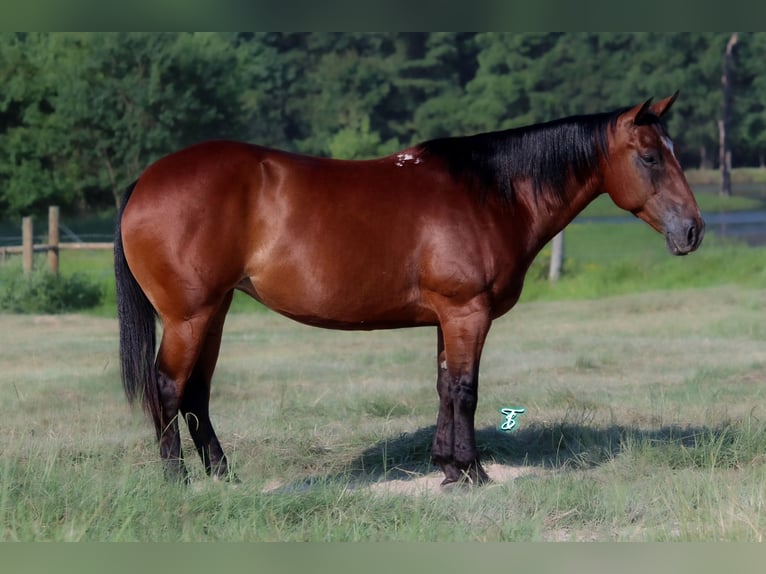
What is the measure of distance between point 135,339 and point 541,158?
8.31ft

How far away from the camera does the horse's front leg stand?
528 cm

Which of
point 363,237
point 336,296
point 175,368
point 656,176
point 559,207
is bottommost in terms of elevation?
point 175,368

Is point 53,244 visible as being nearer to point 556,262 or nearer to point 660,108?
point 556,262

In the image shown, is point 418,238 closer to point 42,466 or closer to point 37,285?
point 42,466

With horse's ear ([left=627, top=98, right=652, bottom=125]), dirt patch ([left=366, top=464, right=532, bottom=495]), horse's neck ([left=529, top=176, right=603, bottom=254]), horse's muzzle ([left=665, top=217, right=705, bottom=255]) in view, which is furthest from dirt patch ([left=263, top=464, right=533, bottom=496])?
horse's ear ([left=627, top=98, right=652, bottom=125])

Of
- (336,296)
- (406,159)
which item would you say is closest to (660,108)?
(406,159)

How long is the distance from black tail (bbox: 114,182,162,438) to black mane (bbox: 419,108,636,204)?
1.92 m

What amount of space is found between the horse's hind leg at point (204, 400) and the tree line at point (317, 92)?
525 inches

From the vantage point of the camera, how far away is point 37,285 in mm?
13906

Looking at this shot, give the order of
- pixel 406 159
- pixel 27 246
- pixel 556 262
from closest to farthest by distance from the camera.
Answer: pixel 406 159 → pixel 27 246 → pixel 556 262

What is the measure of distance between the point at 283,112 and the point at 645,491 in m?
16.3

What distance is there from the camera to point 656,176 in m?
5.38

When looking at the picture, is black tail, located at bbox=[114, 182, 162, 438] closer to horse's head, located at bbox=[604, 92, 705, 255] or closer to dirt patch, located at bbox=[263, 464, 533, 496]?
dirt patch, located at bbox=[263, 464, 533, 496]

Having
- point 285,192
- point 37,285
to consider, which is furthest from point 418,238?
point 37,285
